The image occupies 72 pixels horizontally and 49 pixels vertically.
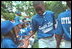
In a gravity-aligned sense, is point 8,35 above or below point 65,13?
below

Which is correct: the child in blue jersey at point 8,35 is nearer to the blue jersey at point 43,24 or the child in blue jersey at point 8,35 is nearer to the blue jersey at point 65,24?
the blue jersey at point 43,24

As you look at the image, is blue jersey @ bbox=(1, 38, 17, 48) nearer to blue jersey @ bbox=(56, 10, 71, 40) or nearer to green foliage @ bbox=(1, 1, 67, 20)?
green foliage @ bbox=(1, 1, 67, 20)

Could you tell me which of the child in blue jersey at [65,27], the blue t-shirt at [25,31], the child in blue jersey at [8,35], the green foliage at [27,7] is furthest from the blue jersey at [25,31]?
the child in blue jersey at [65,27]

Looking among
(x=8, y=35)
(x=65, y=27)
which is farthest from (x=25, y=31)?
(x=65, y=27)

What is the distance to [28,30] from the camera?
10.9 feet

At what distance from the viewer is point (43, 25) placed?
329 centimetres

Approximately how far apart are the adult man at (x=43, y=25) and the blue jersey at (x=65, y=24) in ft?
0.41

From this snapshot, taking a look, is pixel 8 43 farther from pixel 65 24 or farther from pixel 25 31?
pixel 65 24

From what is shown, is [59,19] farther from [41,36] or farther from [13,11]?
[13,11]

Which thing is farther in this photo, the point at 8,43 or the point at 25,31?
the point at 25,31

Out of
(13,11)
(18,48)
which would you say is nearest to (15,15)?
(13,11)

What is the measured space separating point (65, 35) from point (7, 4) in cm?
106

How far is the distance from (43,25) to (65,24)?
357mm

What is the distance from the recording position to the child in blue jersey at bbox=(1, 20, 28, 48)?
3.21 m
